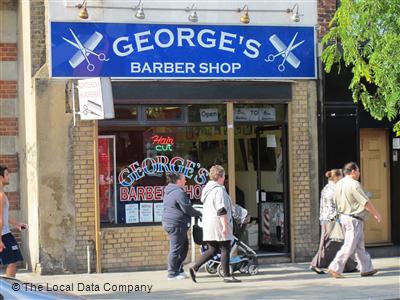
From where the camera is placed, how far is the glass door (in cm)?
1253

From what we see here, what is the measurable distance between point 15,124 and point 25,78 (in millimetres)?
970

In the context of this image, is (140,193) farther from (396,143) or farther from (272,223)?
→ (396,143)

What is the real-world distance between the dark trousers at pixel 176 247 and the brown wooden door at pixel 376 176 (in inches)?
173

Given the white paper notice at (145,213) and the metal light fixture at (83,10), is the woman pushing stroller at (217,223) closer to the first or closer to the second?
the white paper notice at (145,213)

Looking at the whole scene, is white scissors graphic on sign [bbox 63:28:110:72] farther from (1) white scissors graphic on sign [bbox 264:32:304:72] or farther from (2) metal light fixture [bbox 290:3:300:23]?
(2) metal light fixture [bbox 290:3:300:23]

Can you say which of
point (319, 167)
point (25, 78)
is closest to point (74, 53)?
point (25, 78)

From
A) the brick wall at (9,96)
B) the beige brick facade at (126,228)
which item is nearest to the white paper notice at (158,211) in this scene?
the beige brick facade at (126,228)

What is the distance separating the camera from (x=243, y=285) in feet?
33.3

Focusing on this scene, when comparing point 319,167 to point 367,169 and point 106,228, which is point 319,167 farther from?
point 106,228

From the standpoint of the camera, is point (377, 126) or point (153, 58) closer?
point (153, 58)

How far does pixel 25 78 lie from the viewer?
1203cm

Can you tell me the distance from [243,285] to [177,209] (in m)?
1.52

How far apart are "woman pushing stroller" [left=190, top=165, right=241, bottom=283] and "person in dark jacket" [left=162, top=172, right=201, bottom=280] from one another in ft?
1.02

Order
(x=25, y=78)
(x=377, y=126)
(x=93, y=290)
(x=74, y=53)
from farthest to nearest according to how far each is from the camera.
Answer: (x=377, y=126)
(x=25, y=78)
(x=74, y=53)
(x=93, y=290)
